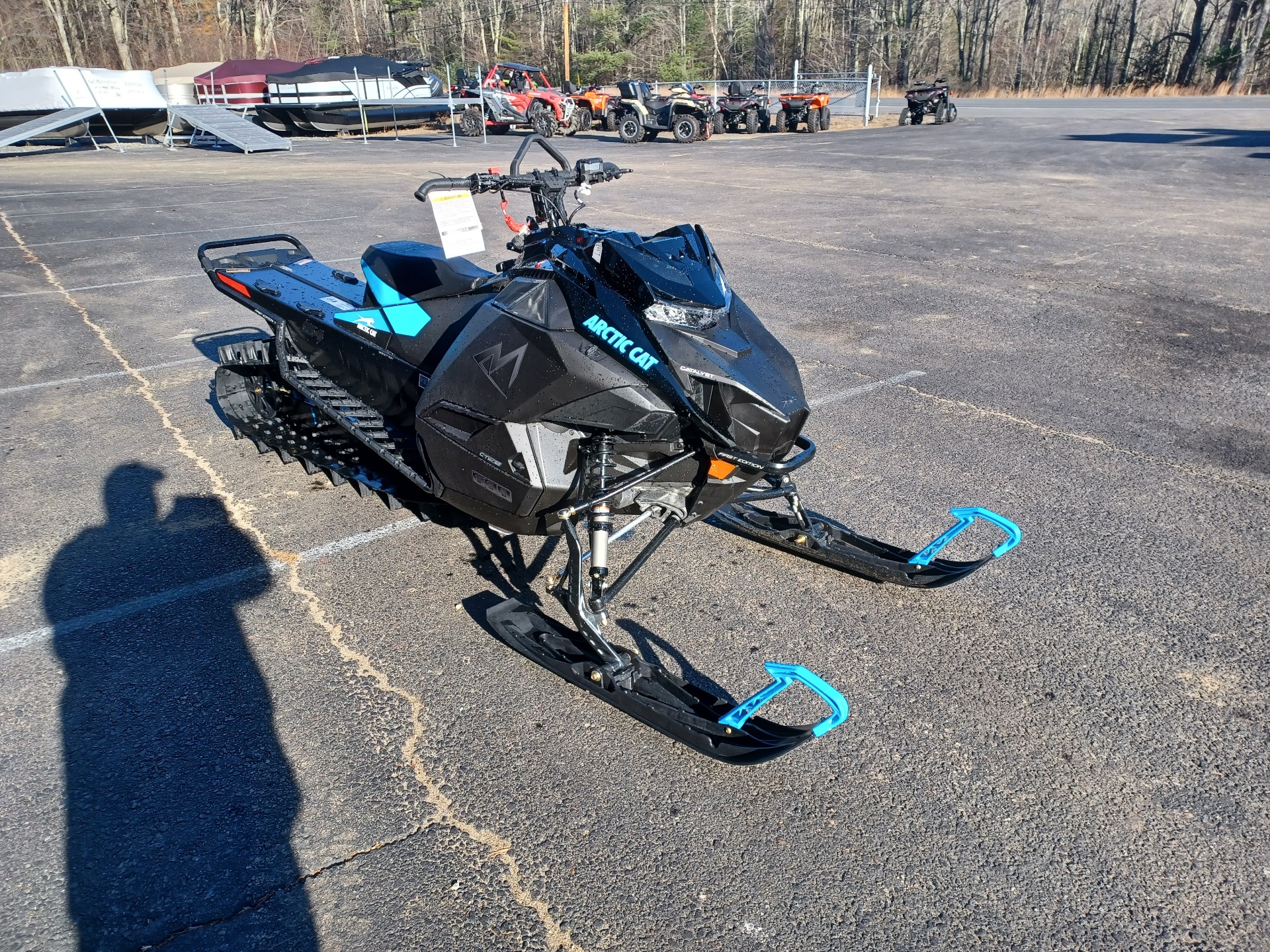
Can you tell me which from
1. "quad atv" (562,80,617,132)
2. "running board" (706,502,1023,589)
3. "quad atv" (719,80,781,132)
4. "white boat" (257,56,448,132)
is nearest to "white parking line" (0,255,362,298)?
"running board" (706,502,1023,589)

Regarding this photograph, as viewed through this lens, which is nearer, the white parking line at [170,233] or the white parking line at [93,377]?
the white parking line at [93,377]

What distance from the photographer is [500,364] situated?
318 cm

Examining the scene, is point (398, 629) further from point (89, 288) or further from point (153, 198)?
point (153, 198)

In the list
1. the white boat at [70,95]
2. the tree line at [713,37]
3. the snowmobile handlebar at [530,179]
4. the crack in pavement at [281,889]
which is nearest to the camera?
the crack in pavement at [281,889]

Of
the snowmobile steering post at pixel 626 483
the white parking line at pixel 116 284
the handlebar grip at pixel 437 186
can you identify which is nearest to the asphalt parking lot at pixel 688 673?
the snowmobile steering post at pixel 626 483

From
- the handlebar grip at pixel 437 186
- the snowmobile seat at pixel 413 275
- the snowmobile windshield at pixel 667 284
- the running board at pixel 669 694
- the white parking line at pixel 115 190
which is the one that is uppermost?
the handlebar grip at pixel 437 186

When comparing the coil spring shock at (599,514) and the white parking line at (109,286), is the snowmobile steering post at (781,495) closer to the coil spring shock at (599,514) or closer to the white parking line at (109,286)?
the coil spring shock at (599,514)

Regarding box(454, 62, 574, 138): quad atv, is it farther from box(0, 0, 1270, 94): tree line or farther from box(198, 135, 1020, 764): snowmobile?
box(198, 135, 1020, 764): snowmobile

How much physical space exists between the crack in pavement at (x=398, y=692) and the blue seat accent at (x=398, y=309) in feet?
3.82

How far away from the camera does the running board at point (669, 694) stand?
259 centimetres

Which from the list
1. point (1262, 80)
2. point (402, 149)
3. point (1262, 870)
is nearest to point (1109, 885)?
point (1262, 870)

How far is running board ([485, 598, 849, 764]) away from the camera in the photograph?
2594 mm

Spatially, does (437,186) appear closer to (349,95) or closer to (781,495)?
(781,495)

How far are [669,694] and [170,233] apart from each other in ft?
37.8
